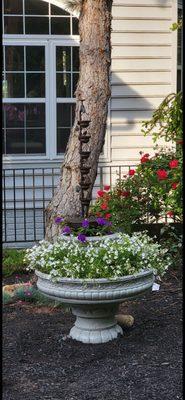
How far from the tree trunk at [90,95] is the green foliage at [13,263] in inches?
47.7

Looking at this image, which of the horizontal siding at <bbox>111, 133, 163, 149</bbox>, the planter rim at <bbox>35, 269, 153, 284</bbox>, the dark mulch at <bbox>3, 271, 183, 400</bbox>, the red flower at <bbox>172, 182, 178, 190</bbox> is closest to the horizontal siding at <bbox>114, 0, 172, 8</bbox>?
the horizontal siding at <bbox>111, 133, 163, 149</bbox>

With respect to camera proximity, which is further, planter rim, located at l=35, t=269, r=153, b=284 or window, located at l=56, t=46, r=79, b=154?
window, located at l=56, t=46, r=79, b=154

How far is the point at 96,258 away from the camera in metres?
4.42

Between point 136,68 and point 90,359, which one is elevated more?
point 136,68

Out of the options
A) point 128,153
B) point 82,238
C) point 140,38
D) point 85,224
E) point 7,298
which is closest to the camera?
point 82,238

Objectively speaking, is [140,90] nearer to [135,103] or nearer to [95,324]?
[135,103]

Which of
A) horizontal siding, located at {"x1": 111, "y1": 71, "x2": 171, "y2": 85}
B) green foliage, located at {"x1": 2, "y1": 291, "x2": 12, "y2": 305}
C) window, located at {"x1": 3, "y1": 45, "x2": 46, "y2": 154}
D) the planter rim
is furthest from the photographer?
horizontal siding, located at {"x1": 111, "y1": 71, "x2": 171, "y2": 85}

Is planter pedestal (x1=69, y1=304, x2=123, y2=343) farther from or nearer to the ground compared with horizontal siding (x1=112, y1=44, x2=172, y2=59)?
nearer to the ground

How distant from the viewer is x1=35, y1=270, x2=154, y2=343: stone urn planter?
4.28 metres

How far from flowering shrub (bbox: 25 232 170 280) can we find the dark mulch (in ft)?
1.79

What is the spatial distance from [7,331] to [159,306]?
1.44 meters

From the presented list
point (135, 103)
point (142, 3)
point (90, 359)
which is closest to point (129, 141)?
point (135, 103)

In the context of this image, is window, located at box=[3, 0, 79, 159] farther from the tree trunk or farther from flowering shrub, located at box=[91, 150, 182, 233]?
the tree trunk

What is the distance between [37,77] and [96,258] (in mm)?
5993
